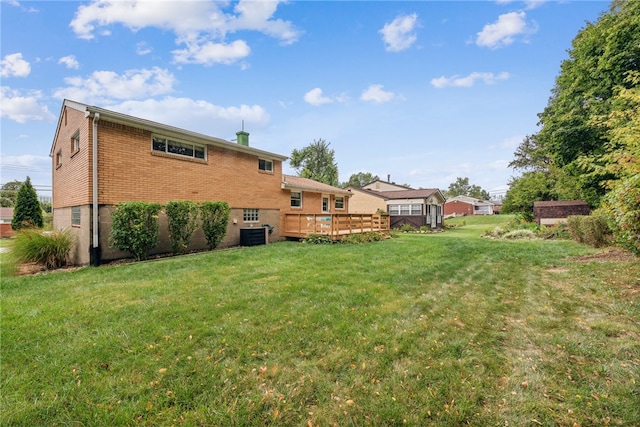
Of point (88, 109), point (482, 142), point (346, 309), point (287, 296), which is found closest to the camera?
point (346, 309)

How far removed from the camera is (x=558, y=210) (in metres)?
19.0

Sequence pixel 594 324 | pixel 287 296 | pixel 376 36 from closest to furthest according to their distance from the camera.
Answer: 1. pixel 594 324
2. pixel 287 296
3. pixel 376 36

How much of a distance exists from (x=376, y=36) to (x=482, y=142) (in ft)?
42.6

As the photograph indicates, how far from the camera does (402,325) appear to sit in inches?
149

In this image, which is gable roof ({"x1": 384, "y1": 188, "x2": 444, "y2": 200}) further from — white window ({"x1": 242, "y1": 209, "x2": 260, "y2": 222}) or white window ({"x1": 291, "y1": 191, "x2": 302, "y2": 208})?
white window ({"x1": 242, "y1": 209, "x2": 260, "y2": 222})

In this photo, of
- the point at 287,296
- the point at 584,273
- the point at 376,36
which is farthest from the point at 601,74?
the point at 287,296

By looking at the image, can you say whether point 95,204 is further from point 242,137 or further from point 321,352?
point 321,352

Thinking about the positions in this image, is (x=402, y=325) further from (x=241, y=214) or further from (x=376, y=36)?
(x=376, y=36)

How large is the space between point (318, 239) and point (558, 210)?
18051 millimetres

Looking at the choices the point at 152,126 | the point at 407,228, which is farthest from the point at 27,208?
the point at 407,228

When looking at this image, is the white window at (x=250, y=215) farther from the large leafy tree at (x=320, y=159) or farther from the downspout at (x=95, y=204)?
the large leafy tree at (x=320, y=159)

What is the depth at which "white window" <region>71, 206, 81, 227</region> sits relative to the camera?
31.7 ft

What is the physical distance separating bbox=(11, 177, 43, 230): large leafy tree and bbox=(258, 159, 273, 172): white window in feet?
60.4

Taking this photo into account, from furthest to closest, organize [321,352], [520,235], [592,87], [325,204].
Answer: [325,204] → [520,235] → [592,87] → [321,352]
